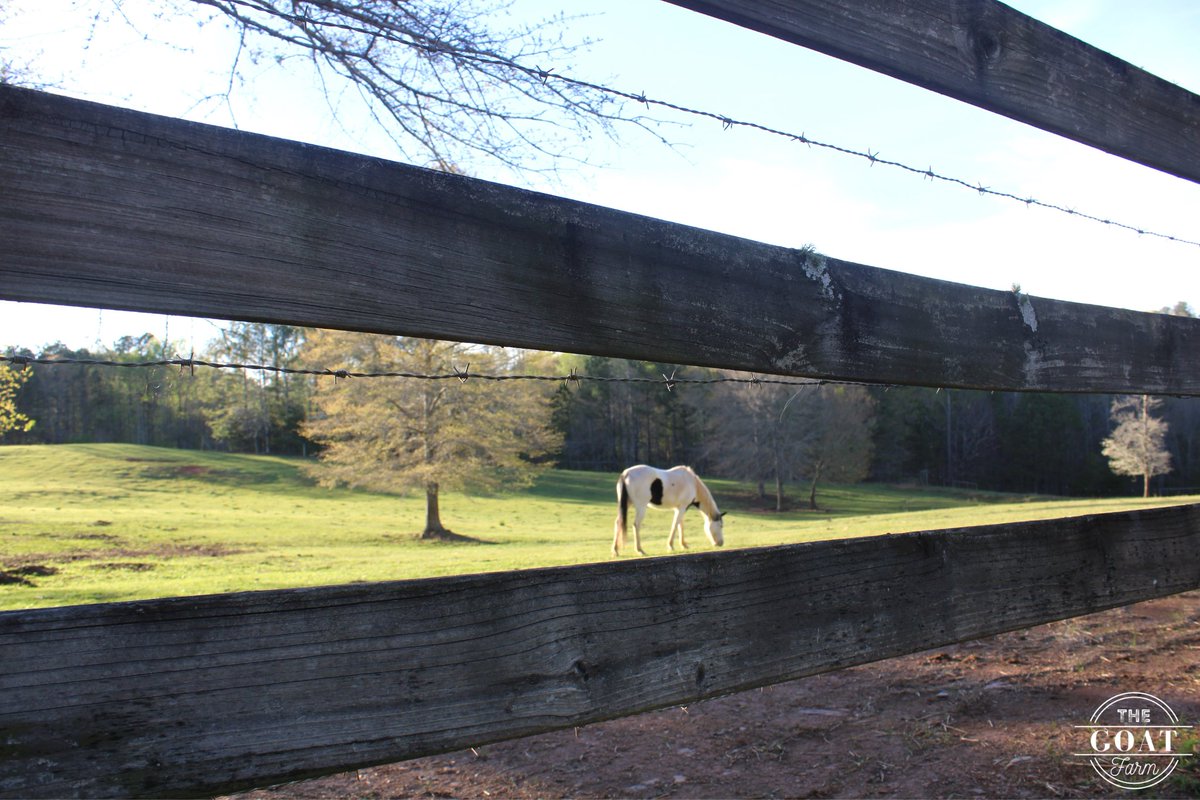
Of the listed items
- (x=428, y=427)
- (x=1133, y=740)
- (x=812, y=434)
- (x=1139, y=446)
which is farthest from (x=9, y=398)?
(x=1139, y=446)

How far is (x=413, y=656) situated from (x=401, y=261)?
677mm

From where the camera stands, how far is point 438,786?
3869 mm

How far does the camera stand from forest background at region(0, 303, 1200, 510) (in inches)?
1119

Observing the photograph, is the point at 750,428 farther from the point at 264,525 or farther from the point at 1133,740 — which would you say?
the point at 1133,740

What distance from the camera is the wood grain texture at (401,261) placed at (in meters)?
1.17

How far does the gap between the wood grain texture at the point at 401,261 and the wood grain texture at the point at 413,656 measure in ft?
1.48

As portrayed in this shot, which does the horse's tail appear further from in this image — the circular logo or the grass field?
the circular logo

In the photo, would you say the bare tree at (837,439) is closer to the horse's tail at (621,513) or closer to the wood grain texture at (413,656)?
the horse's tail at (621,513)

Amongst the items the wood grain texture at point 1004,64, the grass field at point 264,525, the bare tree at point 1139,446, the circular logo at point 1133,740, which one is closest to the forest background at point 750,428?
the grass field at point 264,525

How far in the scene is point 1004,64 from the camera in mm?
2154

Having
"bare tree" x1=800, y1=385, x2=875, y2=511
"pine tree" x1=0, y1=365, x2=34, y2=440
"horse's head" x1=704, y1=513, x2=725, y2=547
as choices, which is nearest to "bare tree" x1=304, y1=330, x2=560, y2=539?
"pine tree" x1=0, y1=365, x2=34, y2=440

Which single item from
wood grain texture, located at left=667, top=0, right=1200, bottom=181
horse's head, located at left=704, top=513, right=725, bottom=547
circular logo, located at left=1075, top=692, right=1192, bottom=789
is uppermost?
wood grain texture, located at left=667, top=0, right=1200, bottom=181

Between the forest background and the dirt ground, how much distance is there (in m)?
18.7

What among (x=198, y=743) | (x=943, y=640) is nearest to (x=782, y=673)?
(x=943, y=640)
